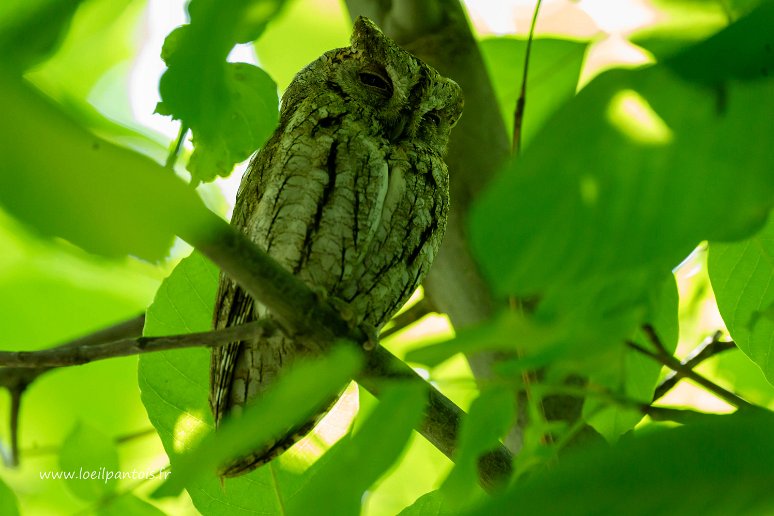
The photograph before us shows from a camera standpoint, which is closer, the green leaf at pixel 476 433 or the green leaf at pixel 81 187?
the green leaf at pixel 81 187

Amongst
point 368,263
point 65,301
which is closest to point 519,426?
point 368,263

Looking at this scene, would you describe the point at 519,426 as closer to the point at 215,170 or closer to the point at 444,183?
the point at 444,183

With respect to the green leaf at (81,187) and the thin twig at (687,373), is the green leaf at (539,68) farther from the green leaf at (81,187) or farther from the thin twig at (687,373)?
the green leaf at (81,187)

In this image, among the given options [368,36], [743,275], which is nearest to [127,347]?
[743,275]

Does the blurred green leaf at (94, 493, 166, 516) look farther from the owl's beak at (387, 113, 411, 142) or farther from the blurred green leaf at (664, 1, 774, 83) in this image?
the blurred green leaf at (664, 1, 774, 83)

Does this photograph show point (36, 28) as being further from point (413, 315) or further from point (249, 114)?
point (413, 315)

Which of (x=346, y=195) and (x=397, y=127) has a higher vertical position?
(x=397, y=127)

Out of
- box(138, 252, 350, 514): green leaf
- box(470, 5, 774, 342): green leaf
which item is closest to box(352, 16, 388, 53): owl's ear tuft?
box(138, 252, 350, 514): green leaf

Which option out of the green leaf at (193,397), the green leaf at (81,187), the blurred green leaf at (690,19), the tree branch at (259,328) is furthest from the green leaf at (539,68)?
the green leaf at (81,187)
